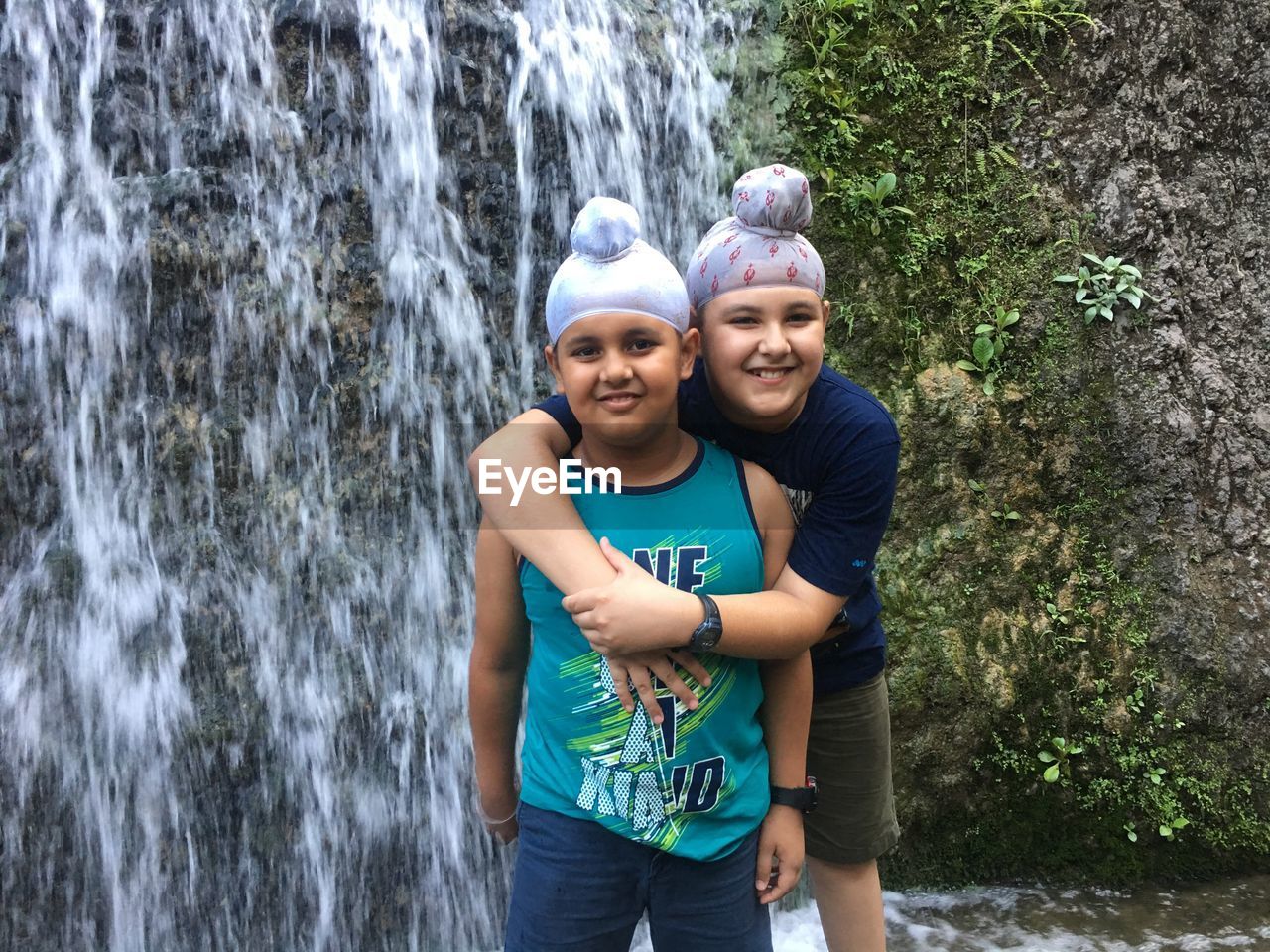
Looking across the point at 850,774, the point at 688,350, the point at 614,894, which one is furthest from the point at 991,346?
the point at 614,894

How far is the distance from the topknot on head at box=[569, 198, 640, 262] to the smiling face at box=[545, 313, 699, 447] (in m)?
0.12

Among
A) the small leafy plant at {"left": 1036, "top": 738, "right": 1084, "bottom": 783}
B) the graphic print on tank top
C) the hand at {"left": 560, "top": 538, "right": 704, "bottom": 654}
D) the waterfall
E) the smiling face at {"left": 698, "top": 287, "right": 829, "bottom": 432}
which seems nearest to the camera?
the hand at {"left": 560, "top": 538, "right": 704, "bottom": 654}

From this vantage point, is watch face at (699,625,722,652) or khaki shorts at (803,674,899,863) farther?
khaki shorts at (803,674,899,863)

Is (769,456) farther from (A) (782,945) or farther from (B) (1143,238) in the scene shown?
(B) (1143,238)

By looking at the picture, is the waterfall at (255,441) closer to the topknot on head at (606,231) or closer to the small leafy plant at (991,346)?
the small leafy plant at (991,346)

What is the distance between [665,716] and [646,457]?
42 cm

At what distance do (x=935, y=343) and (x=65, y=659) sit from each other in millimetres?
3080

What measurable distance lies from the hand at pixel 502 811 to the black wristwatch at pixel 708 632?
54cm

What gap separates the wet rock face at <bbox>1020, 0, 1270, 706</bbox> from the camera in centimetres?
361

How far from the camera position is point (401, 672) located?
3.41 m

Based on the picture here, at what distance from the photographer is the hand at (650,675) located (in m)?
1.56

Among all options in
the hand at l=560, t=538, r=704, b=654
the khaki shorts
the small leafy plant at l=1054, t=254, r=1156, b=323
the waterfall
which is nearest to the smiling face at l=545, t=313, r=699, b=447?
the hand at l=560, t=538, r=704, b=654

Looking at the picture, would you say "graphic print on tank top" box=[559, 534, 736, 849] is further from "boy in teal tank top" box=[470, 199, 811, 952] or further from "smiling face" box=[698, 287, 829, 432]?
"smiling face" box=[698, 287, 829, 432]

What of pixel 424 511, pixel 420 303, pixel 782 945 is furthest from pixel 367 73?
pixel 782 945
